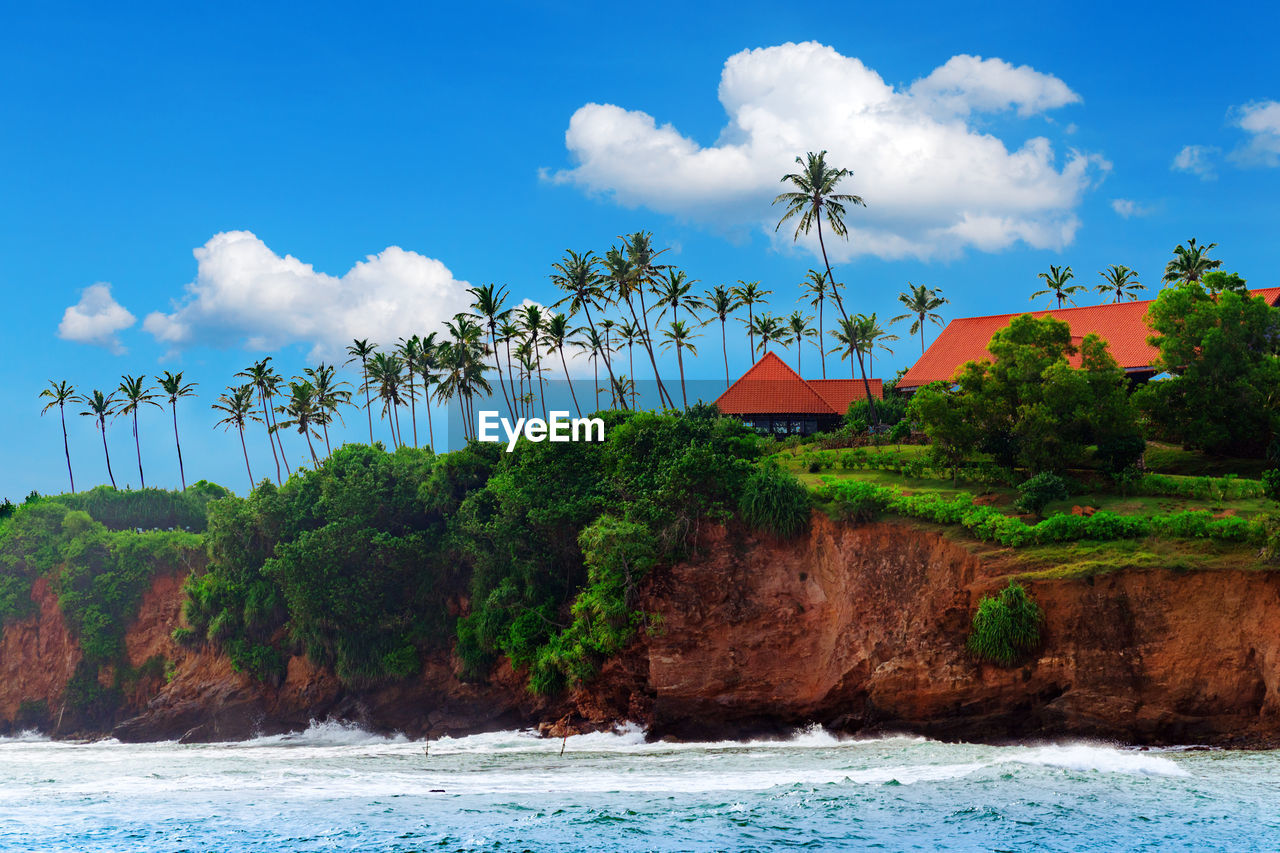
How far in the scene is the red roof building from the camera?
56562 mm

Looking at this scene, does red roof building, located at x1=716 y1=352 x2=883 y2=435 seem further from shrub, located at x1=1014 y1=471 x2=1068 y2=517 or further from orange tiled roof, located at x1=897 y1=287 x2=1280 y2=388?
shrub, located at x1=1014 y1=471 x2=1068 y2=517

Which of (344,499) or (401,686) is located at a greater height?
(344,499)

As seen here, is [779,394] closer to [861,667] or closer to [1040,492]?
[1040,492]

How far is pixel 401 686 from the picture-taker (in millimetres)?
40375

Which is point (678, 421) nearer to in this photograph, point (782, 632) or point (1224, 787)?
point (782, 632)

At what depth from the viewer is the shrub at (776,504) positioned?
1335 inches

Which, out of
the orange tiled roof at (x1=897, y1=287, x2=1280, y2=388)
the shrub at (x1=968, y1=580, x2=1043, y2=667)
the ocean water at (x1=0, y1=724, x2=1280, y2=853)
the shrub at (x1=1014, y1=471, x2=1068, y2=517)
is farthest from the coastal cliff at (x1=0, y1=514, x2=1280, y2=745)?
the orange tiled roof at (x1=897, y1=287, x2=1280, y2=388)

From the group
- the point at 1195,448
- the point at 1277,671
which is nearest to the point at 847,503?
the point at 1277,671

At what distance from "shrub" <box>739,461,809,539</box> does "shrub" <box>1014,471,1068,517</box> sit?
701cm

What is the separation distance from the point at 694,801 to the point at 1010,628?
1093 centimetres

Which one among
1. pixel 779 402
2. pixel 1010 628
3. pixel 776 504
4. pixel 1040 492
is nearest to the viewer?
pixel 1010 628

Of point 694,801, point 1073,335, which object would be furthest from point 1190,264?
point 694,801

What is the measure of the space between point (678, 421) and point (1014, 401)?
1248 centimetres

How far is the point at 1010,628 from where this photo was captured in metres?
28.1
